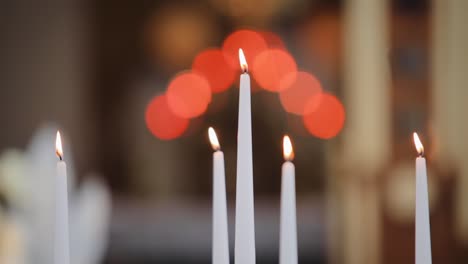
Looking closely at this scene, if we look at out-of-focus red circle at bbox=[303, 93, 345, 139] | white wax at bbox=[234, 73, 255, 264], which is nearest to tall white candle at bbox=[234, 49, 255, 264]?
white wax at bbox=[234, 73, 255, 264]

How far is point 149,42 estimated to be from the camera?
328 cm

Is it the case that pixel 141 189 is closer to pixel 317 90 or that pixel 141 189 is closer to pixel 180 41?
pixel 180 41

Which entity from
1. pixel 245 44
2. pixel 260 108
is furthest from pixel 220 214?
pixel 245 44

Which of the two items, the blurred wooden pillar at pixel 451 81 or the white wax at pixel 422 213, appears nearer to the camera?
the white wax at pixel 422 213

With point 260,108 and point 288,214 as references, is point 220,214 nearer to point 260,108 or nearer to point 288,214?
point 288,214

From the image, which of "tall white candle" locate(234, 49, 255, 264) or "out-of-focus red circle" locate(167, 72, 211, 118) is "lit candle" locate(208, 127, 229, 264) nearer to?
"tall white candle" locate(234, 49, 255, 264)

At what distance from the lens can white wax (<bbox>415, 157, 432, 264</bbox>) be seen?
27 cm

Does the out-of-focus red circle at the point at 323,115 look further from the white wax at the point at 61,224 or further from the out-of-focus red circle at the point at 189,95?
the white wax at the point at 61,224

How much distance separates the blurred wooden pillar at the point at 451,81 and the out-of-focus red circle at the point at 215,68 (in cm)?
120

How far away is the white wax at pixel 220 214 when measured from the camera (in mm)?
279

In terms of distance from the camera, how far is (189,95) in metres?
3.34

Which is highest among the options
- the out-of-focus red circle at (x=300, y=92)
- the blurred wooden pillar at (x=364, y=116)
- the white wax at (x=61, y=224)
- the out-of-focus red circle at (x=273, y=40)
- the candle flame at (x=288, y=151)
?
the out-of-focus red circle at (x=273, y=40)

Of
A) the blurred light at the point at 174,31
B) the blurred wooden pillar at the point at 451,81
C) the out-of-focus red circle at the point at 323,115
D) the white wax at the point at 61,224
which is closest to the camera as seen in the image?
the white wax at the point at 61,224

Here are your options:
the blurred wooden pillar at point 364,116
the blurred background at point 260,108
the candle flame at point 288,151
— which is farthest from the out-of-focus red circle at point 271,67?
the candle flame at point 288,151
